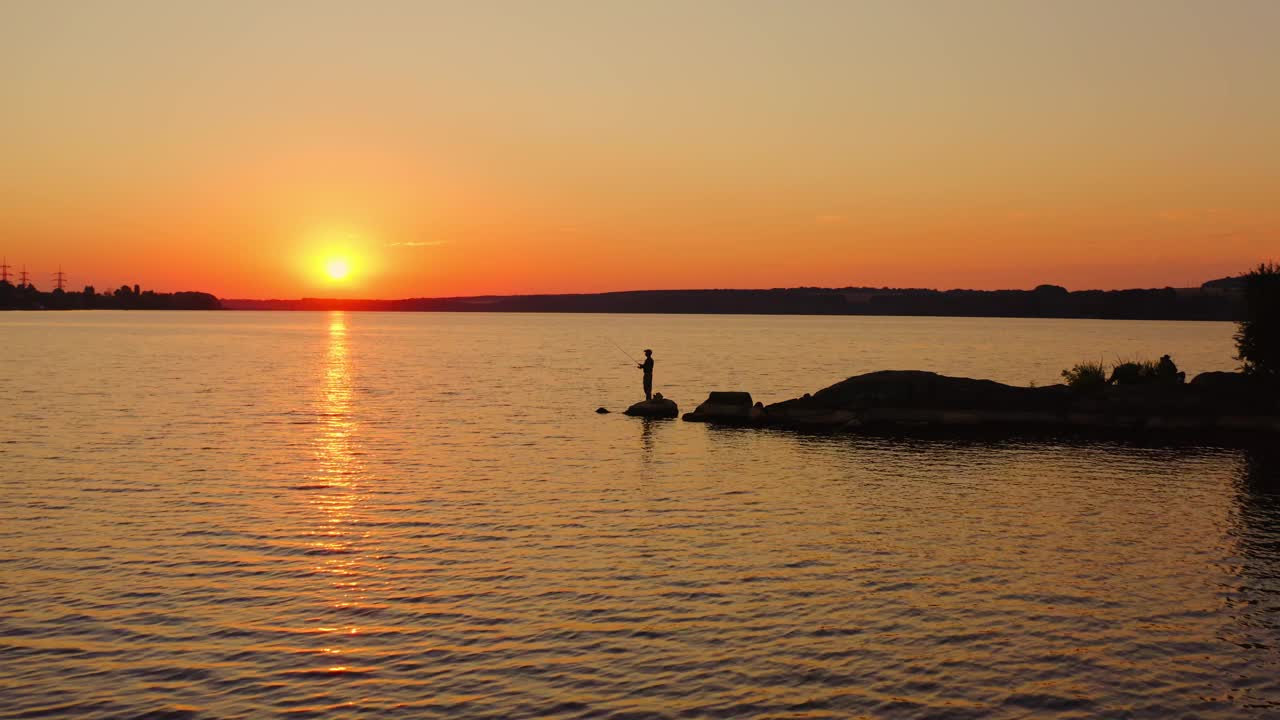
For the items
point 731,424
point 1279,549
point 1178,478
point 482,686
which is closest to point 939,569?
point 1279,549

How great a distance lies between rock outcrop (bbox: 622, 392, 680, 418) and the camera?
4922 centimetres

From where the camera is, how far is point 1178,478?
3119 centimetres

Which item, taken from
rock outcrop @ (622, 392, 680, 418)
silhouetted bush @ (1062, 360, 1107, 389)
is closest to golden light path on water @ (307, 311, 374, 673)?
rock outcrop @ (622, 392, 680, 418)

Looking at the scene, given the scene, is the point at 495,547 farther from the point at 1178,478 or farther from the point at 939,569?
the point at 1178,478

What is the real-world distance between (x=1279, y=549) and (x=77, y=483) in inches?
1175

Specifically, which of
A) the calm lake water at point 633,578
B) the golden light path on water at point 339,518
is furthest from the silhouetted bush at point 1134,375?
the golden light path on water at point 339,518

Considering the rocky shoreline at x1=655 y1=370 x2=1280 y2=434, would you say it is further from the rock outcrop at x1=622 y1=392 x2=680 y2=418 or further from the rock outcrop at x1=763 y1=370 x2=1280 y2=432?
the rock outcrop at x1=622 y1=392 x2=680 y2=418

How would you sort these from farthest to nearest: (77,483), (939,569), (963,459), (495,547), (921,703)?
(963,459) < (77,483) < (495,547) < (939,569) < (921,703)

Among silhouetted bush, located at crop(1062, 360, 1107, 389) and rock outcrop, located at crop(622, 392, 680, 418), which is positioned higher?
silhouetted bush, located at crop(1062, 360, 1107, 389)

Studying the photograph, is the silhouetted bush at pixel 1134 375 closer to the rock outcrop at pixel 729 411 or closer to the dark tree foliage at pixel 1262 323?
the dark tree foliage at pixel 1262 323

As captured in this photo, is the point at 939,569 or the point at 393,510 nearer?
the point at 939,569

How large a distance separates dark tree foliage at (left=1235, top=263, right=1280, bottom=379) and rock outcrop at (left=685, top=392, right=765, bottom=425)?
23356mm

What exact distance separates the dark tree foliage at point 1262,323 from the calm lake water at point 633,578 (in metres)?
12.8

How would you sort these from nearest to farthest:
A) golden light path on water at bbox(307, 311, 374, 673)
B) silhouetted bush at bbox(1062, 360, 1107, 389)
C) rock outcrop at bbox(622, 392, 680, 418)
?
golden light path on water at bbox(307, 311, 374, 673) → silhouetted bush at bbox(1062, 360, 1107, 389) → rock outcrop at bbox(622, 392, 680, 418)
